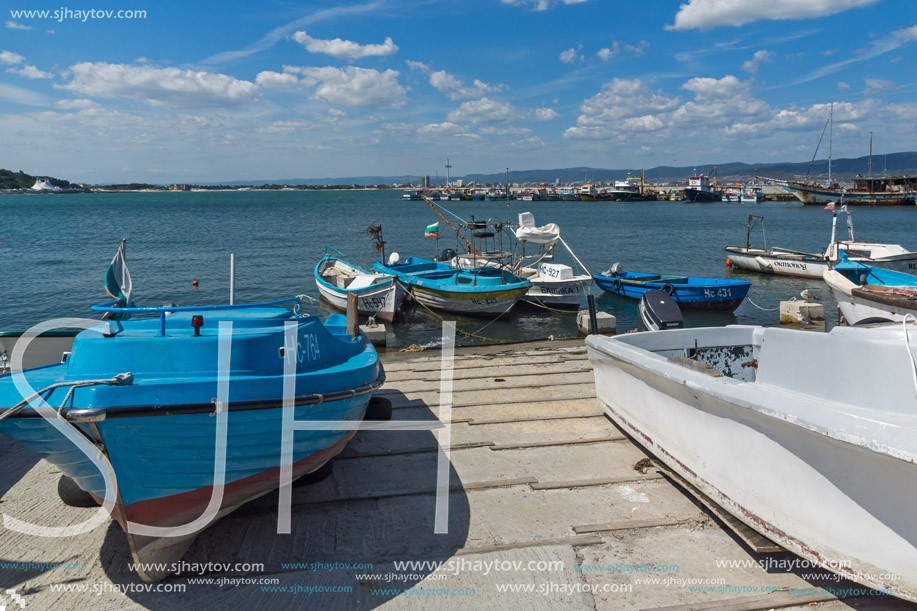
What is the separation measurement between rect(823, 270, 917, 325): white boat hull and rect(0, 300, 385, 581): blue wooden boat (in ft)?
37.5

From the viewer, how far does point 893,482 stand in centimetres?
321

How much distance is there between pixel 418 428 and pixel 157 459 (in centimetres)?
327

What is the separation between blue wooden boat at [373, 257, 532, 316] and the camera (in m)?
19.2

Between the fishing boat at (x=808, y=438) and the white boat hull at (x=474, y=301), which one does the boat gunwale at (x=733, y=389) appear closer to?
the fishing boat at (x=808, y=438)

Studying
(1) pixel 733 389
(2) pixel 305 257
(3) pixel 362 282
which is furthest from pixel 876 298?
(2) pixel 305 257

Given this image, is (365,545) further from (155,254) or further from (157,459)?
(155,254)

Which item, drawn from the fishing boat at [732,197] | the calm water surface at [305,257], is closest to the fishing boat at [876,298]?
the calm water surface at [305,257]

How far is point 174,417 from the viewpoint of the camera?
390cm

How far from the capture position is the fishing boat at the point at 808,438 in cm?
328

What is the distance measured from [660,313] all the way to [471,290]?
11.3 metres

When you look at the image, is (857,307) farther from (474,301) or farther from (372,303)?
(372,303)

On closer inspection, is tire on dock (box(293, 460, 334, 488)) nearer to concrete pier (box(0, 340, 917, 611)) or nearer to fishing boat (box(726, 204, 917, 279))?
concrete pier (box(0, 340, 917, 611))

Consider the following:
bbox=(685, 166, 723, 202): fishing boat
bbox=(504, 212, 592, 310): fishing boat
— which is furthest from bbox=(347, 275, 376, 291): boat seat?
bbox=(685, 166, 723, 202): fishing boat

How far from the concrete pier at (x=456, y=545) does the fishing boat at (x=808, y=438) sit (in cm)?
38
